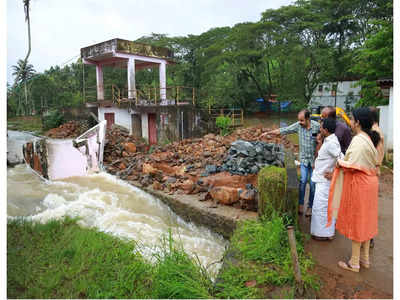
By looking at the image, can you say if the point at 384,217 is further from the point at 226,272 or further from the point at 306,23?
the point at 306,23

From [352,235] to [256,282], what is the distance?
3.38ft

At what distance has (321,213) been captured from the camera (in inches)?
122

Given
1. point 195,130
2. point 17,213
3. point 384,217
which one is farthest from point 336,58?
point 17,213

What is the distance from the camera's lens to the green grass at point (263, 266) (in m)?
2.35

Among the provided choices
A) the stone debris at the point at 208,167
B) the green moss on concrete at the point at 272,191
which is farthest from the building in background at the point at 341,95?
the green moss on concrete at the point at 272,191

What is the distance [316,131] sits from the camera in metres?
3.69

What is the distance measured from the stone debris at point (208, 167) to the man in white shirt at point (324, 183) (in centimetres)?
118

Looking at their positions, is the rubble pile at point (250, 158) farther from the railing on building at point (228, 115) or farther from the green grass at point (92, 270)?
the railing on building at point (228, 115)

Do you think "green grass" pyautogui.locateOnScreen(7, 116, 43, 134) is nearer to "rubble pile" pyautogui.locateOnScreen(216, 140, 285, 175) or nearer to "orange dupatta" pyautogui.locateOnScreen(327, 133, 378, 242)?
"rubble pile" pyautogui.locateOnScreen(216, 140, 285, 175)

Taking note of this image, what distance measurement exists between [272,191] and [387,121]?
6.75m

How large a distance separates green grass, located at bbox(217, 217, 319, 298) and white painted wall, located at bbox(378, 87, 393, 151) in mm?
6410

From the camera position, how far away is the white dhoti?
122 inches

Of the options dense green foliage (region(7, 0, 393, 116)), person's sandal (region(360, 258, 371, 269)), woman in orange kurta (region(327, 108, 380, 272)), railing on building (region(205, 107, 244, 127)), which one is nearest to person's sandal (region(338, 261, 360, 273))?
woman in orange kurta (region(327, 108, 380, 272))

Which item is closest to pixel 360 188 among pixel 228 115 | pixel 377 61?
pixel 377 61
